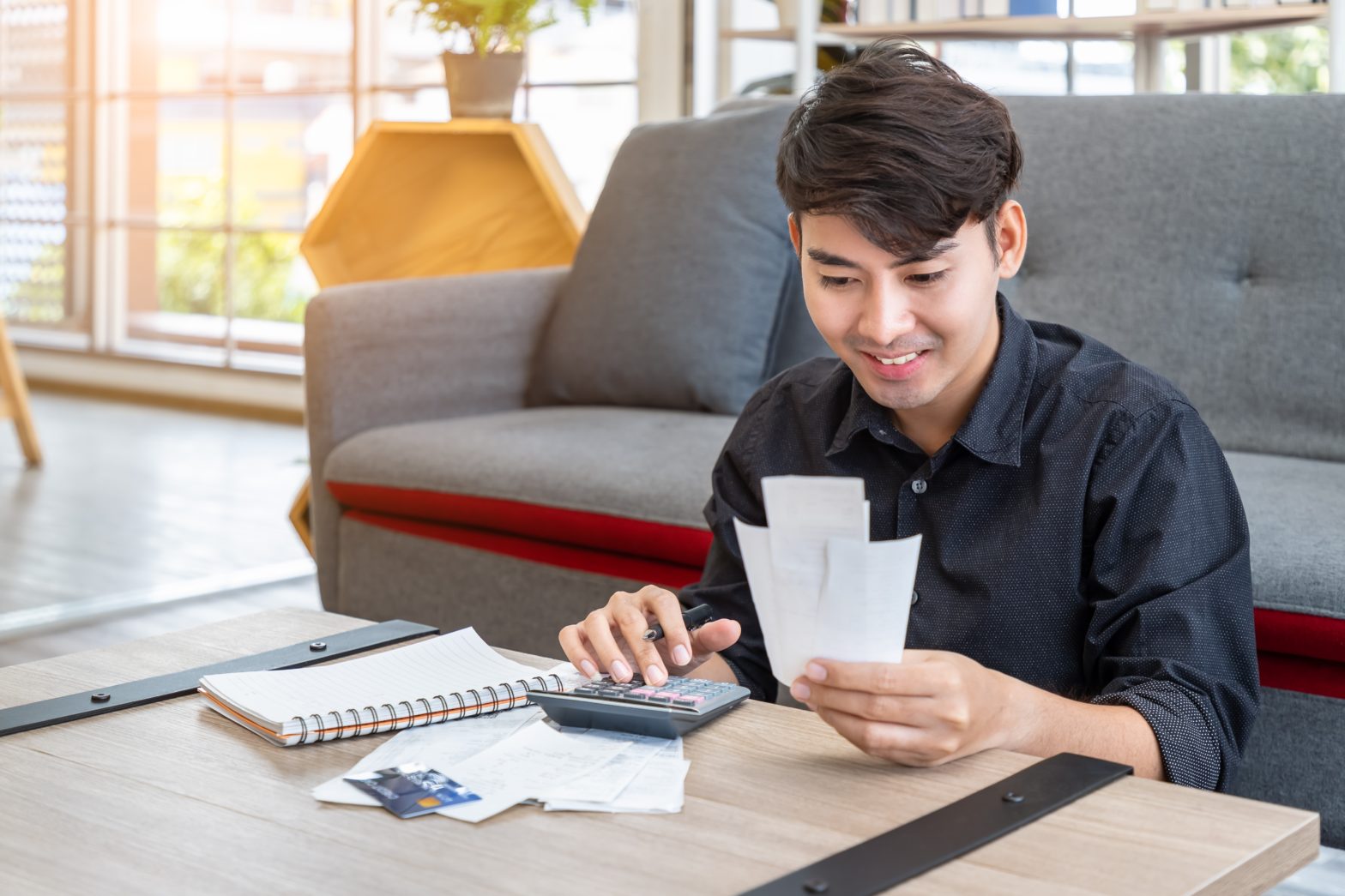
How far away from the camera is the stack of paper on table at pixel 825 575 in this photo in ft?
2.61

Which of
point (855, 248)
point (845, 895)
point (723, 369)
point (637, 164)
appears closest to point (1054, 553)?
point (855, 248)

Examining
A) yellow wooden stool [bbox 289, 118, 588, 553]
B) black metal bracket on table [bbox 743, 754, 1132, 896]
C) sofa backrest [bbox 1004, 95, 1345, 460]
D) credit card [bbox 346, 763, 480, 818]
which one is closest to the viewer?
black metal bracket on table [bbox 743, 754, 1132, 896]

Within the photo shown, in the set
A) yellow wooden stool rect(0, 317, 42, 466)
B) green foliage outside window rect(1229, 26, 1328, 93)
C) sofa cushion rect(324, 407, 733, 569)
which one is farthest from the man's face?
green foliage outside window rect(1229, 26, 1328, 93)

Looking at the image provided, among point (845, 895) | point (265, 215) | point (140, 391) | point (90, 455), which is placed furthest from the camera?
point (140, 391)

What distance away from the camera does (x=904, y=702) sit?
911mm

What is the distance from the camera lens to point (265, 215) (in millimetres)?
5500

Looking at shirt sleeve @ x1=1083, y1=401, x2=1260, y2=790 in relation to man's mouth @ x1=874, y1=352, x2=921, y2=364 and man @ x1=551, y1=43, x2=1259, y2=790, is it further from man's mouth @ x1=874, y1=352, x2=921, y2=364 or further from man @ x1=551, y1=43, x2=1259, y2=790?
man's mouth @ x1=874, y1=352, x2=921, y2=364

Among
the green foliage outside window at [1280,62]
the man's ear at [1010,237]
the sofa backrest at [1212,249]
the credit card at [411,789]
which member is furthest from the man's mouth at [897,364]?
the green foliage outside window at [1280,62]

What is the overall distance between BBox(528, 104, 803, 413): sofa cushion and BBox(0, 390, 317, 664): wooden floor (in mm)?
848

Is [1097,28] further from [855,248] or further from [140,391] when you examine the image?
[140,391]

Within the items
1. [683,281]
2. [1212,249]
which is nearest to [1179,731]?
[1212,249]

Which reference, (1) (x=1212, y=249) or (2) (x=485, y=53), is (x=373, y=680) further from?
(2) (x=485, y=53)

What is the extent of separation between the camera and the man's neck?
1.25 metres

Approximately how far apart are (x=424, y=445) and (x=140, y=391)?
3860 millimetres
